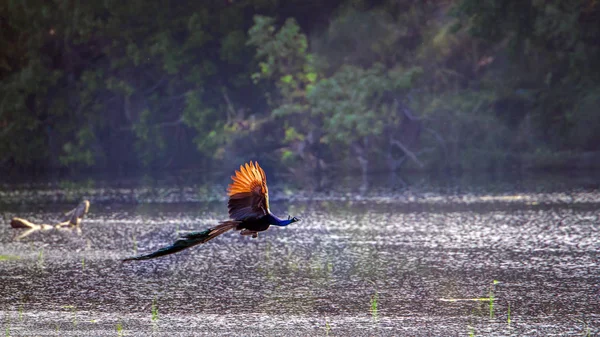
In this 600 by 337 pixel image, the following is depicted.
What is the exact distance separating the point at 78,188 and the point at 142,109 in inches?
672

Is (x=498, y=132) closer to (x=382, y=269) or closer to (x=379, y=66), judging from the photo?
(x=379, y=66)

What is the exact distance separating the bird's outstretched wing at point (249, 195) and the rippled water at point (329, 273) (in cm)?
270

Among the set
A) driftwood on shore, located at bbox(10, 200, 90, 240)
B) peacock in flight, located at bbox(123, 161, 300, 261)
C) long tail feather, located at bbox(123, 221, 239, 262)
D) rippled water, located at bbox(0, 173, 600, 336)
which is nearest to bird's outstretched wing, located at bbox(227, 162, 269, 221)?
peacock in flight, located at bbox(123, 161, 300, 261)

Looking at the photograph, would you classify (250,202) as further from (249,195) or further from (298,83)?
(298,83)

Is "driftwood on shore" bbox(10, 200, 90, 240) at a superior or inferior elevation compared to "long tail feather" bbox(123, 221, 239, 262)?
inferior

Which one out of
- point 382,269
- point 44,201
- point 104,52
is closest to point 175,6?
point 104,52

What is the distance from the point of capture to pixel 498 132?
44375mm

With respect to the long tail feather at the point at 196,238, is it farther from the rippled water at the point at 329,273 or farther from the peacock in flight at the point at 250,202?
the rippled water at the point at 329,273

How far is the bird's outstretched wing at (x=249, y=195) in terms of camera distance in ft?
28.0

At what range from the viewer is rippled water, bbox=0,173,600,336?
11.4 metres

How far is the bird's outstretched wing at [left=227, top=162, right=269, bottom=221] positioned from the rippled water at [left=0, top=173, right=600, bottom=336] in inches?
106

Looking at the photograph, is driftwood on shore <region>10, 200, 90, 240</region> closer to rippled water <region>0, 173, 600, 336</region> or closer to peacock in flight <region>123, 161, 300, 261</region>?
rippled water <region>0, 173, 600, 336</region>

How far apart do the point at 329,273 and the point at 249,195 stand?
682 cm

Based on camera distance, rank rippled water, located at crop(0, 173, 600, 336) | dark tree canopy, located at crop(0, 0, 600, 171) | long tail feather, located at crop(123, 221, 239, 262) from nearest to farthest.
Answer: long tail feather, located at crop(123, 221, 239, 262) → rippled water, located at crop(0, 173, 600, 336) → dark tree canopy, located at crop(0, 0, 600, 171)
